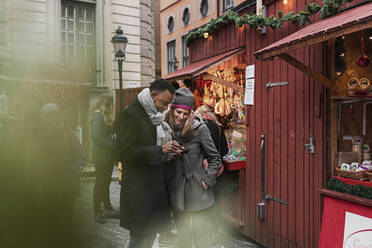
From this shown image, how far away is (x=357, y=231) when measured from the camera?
3.12 m

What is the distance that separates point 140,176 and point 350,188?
2021 millimetres

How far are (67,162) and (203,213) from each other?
9.61ft

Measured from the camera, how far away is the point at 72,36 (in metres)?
0.73

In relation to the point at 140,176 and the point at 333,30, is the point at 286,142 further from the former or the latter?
the point at 140,176

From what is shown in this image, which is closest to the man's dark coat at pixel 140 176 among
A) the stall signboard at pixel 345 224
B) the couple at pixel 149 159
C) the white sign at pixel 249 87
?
the couple at pixel 149 159

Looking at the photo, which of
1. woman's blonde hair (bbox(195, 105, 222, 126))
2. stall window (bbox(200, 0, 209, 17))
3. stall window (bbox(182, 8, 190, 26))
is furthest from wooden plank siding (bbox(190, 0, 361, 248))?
stall window (bbox(182, 8, 190, 26))

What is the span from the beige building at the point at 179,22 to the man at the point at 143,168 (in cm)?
1532

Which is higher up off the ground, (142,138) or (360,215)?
(142,138)

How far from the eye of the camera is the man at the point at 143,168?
271 centimetres

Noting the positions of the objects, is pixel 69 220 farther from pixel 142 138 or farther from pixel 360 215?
pixel 360 215

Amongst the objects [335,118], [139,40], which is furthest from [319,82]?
[139,40]

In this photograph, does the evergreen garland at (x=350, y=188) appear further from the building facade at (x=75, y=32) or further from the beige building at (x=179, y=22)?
the beige building at (x=179, y=22)

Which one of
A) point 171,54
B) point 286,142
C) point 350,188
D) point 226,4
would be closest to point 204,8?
point 226,4

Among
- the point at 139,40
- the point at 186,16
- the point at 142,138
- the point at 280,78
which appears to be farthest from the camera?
the point at 186,16
